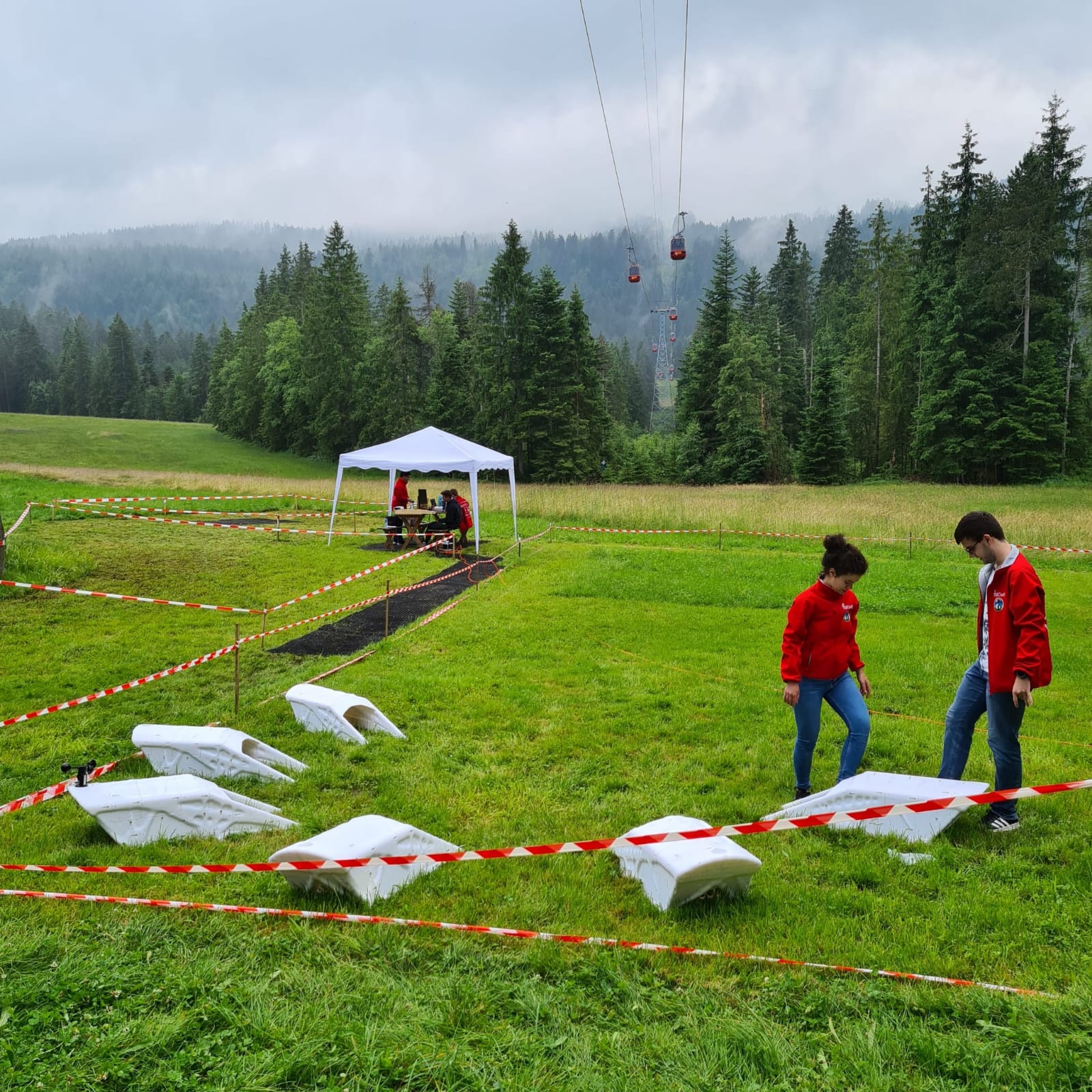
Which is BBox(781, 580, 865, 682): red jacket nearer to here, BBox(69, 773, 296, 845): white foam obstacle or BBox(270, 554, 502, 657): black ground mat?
BBox(69, 773, 296, 845): white foam obstacle

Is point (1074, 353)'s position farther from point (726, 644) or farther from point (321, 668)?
point (321, 668)

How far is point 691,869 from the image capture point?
3.62m

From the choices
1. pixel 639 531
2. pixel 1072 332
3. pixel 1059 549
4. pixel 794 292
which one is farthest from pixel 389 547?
pixel 794 292

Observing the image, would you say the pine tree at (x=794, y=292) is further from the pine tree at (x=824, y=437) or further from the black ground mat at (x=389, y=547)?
the black ground mat at (x=389, y=547)

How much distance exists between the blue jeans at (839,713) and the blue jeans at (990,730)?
592mm

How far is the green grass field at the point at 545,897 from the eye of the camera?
8.73 ft

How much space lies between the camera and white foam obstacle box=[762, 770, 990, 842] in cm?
452

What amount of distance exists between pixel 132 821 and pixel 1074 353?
48.1 m

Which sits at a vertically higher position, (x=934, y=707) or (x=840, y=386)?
(x=840, y=386)

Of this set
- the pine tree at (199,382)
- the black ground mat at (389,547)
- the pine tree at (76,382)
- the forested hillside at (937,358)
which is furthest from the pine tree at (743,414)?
the pine tree at (76,382)

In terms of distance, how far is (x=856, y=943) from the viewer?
348 centimetres

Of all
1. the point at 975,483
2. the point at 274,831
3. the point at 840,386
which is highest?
the point at 840,386

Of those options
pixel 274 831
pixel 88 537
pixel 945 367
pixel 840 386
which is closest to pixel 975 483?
pixel 945 367

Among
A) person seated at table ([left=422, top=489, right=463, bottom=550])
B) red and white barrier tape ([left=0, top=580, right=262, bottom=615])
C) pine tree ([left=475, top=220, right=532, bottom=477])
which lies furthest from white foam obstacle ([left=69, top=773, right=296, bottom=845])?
pine tree ([left=475, top=220, right=532, bottom=477])
